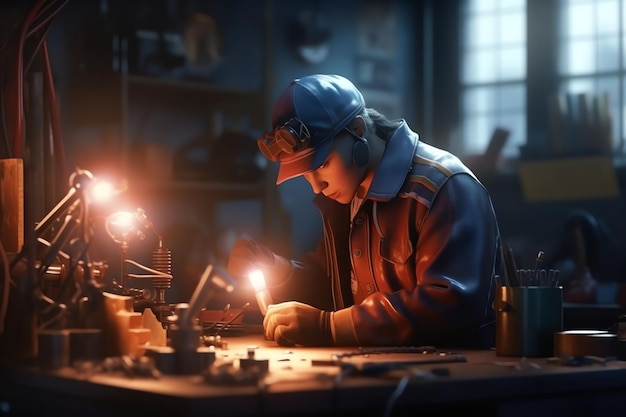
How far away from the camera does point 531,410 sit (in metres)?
1.80

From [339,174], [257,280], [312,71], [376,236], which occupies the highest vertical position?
[312,71]

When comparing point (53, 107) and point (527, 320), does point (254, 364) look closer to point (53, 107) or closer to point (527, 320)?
point (527, 320)

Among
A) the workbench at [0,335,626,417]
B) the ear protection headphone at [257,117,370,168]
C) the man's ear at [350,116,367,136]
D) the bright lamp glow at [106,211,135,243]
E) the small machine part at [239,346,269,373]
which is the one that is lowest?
the workbench at [0,335,626,417]

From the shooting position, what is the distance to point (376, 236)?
2617 millimetres

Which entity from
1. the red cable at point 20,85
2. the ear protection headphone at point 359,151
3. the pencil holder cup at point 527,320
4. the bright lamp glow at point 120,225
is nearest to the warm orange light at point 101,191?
the bright lamp glow at point 120,225

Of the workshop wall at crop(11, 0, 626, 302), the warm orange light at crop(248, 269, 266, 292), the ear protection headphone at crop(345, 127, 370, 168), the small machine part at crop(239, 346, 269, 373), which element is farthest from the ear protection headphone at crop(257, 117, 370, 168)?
the workshop wall at crop(11, 0, 626, 302)

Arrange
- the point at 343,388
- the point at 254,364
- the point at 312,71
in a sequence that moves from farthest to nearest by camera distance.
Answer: the point at 312,71 < the point at 254,364 < the point at 343,388

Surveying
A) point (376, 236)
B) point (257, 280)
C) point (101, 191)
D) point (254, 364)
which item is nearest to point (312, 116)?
point (376, 236)

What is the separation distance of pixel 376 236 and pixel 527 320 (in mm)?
517

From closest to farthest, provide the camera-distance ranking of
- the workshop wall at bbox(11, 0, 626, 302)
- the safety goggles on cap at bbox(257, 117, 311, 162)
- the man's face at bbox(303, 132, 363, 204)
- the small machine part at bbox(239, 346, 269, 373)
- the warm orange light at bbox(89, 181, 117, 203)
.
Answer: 1. the small machine part at bbox(239, 346, 269, 373)
2. the warm orange light at bbox(89, 181, 117, 203)
3. the safety goggles on cap at bbox(257, 117, 311, 162)
4. the man's face at bbox(303, 132, 363, 204)
5. the workshop wall at bbox(11, 0, 626, 302)

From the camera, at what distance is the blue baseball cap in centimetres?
250

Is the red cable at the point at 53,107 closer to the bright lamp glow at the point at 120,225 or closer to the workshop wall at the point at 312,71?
the bright lamp glow at the point at 120,225

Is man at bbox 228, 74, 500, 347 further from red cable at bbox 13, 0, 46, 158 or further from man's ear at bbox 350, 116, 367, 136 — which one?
red cable at bbox 13, 0, 46, 158

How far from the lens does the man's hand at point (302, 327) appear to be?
237cm
